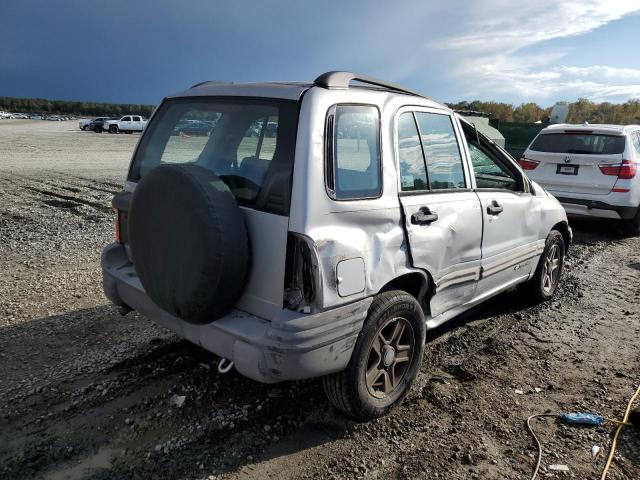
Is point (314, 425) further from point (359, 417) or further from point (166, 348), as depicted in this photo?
point (166, 348)

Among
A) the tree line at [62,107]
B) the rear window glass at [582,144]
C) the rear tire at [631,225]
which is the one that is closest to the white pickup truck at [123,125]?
the rear window glass at [582,144]

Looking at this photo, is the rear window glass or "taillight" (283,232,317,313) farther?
the rear window glass

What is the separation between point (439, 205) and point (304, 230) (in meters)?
1.19

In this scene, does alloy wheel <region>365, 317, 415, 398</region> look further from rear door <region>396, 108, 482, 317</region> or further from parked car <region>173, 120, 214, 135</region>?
parked car <region>173, 120, 214, 135</region>

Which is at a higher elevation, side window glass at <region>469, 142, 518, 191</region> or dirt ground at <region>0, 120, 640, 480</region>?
side window glass at <region>469, 142, 518, 191</region>

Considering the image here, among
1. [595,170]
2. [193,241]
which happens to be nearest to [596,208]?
[595,170]

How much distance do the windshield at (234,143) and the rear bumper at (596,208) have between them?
6569 millimetres

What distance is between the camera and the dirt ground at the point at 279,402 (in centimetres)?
268

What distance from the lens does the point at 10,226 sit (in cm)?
718

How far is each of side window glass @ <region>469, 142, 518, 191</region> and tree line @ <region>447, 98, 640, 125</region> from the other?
3680 centimetres

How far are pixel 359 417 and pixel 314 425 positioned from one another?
0.94 ft

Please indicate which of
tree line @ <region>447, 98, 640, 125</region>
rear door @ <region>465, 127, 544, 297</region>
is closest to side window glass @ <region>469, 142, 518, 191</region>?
rear door @ <region>465, 127, 544, 297</region>

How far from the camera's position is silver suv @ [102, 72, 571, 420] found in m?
2.48

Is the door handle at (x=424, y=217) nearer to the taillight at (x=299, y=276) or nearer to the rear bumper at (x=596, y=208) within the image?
the taillight at (x=299, y=276)
